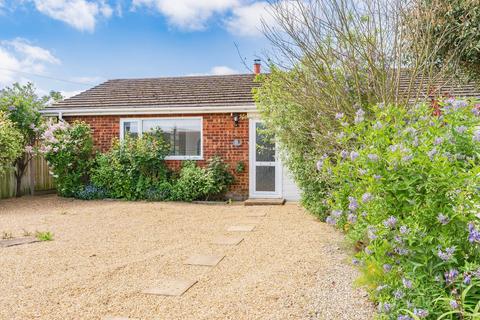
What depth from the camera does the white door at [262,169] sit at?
11070 millimetres

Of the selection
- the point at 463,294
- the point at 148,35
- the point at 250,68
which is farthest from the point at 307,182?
the point at 148,35

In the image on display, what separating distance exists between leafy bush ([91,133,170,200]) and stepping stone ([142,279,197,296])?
282 inches

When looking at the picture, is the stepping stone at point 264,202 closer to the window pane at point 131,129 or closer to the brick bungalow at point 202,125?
the brick bungalow at point 202,125

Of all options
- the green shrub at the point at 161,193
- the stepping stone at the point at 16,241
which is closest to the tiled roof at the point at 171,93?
the green shrub at the point at 161,193

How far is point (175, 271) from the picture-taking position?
445cm

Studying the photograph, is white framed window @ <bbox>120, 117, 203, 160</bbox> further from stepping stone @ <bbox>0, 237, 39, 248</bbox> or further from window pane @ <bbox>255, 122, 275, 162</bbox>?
stepping stone @ <bbox>0, 237, 39, 248</bbox>

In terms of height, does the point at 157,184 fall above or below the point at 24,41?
below

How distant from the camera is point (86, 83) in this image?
1232 inches

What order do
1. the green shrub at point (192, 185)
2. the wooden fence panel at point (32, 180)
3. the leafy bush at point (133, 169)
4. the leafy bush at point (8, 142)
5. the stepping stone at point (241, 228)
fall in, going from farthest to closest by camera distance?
the wooden fence panel at point (32, 180) → the leafy bush at point (133, 169) → the green shrub at point (192, 185) → the leafy bush at point (8, 142) → the stepping stone at point (241, 228)

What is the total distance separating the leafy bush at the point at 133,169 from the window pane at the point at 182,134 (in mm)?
355

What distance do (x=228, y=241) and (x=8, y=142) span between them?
7.57 metres

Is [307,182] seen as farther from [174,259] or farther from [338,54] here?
[174,259]

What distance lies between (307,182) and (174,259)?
3306 millimetres

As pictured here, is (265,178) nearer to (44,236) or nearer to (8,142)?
(44,236)
